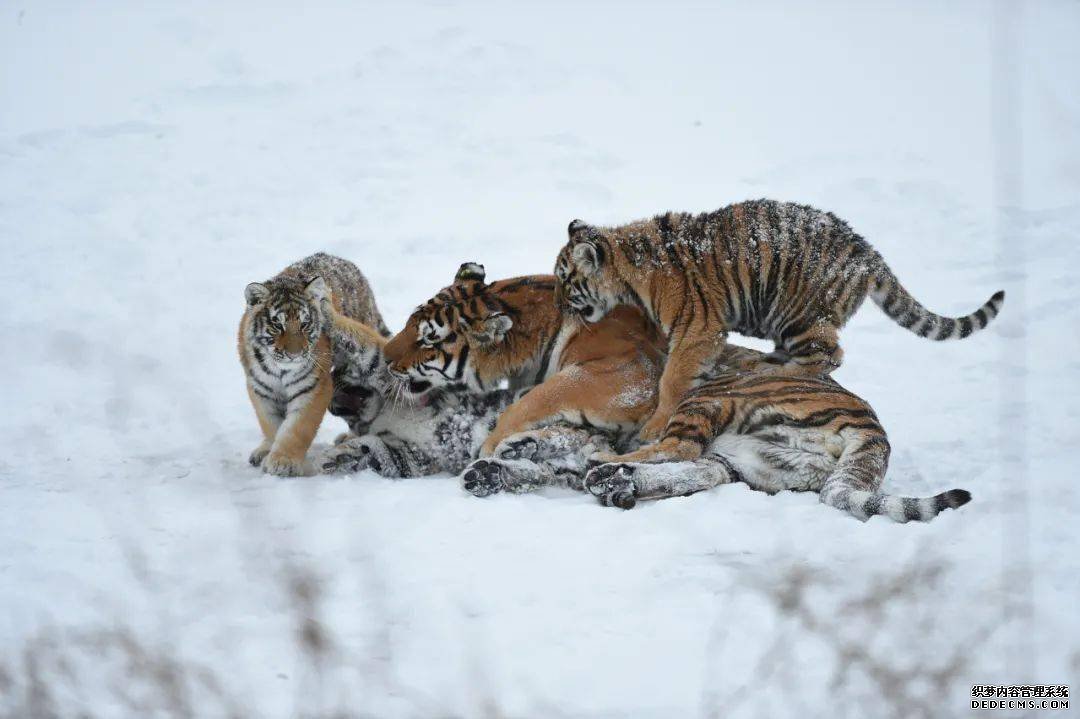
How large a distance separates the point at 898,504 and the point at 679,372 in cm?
119

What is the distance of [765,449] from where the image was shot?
4.31 meters

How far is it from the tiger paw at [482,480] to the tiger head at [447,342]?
0.84 meters

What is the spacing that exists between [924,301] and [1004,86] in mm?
3549

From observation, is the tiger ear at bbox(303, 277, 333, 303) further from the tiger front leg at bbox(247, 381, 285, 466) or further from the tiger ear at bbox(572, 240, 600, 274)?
the tiger ear at bbox(572, 240, 600, 274)

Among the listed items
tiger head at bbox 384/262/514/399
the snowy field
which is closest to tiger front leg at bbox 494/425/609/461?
the snowy field

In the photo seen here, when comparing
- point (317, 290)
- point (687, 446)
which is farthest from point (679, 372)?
point (317, 290)

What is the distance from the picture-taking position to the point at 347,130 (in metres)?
8.79

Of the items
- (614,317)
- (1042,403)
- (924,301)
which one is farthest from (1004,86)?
(614,317)

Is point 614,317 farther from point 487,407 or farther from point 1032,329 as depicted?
point 1032,329

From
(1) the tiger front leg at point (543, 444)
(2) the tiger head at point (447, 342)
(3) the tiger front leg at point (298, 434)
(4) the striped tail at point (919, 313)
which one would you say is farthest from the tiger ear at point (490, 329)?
(4) the striped tail at point (919, 313)

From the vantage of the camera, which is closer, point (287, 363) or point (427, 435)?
point (287, 363)

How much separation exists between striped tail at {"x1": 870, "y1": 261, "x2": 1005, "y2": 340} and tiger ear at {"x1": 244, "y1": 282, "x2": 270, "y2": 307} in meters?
2.55

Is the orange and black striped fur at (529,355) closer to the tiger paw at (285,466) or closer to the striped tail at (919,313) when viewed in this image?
the tiger paw at (285,466)

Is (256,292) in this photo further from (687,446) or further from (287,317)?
(687,446)
